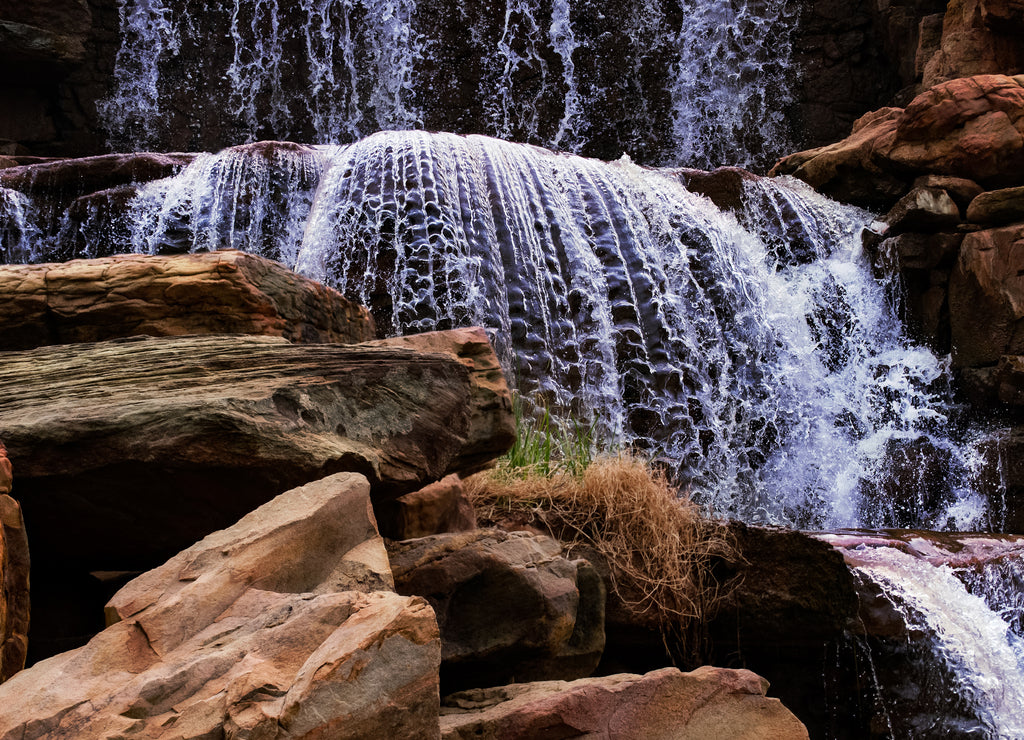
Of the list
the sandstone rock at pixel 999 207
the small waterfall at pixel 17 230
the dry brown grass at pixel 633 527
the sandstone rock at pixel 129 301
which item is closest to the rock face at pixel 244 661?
the sandstone rock at pixel 129 301

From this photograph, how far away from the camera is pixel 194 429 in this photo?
217 cm

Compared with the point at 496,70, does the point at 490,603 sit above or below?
below

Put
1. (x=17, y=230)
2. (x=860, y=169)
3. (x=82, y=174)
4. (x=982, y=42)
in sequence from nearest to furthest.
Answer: (x=17, y=230), (x=82, y=174), (x=860, y=169), (x=982, y=42)

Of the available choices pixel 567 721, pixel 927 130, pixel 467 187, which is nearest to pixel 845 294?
pixel 927 130

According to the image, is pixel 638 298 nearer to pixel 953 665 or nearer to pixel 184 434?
pixel 953 665

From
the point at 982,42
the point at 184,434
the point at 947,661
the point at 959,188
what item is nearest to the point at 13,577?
the point at 184,434

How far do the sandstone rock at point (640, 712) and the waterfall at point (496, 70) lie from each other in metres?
10.7

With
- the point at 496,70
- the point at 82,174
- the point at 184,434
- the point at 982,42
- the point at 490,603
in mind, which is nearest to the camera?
the point at 184,434

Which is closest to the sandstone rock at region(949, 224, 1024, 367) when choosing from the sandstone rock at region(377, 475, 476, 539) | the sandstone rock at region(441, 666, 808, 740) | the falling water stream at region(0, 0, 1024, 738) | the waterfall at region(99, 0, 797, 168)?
the falling water stream at region(0, 0, 1024, 738)

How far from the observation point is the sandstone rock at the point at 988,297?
6.48 m

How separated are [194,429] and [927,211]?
636cm

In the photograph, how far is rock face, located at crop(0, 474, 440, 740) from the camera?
4.76 ft

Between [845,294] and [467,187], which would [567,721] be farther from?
[845,294]

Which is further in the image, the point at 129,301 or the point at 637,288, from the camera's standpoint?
the point at 637,288
